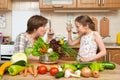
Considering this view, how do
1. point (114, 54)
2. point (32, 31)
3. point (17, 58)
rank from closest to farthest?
1. point (17, 58)
2. point (32, 31)
3. point (114, 54)

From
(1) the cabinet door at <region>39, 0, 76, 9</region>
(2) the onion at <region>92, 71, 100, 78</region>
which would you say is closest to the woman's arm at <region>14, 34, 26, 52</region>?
(2) the onion at <region>92, 71, 100, 78</region>

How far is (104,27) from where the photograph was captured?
145 inches

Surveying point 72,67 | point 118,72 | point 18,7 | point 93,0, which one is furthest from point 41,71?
→ point 18,7

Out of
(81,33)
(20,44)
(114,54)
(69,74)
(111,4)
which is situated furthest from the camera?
(111,4)

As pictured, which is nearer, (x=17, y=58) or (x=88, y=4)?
(x=17, y=58)

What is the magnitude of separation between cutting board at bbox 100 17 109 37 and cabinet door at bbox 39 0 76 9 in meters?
0.61

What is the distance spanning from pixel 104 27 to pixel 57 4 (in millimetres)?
891

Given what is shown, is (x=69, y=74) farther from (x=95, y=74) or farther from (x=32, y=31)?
(x=32, y=31)

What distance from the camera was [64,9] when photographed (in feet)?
11.8

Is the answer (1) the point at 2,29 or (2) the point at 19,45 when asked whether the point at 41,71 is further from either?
(1) the point at 2,29

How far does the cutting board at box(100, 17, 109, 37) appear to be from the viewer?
3670 mm

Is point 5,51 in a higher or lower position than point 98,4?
lower

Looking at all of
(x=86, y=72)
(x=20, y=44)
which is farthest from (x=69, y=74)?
(x=20, y=44)

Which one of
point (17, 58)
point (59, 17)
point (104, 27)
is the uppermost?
point (59, 17)
